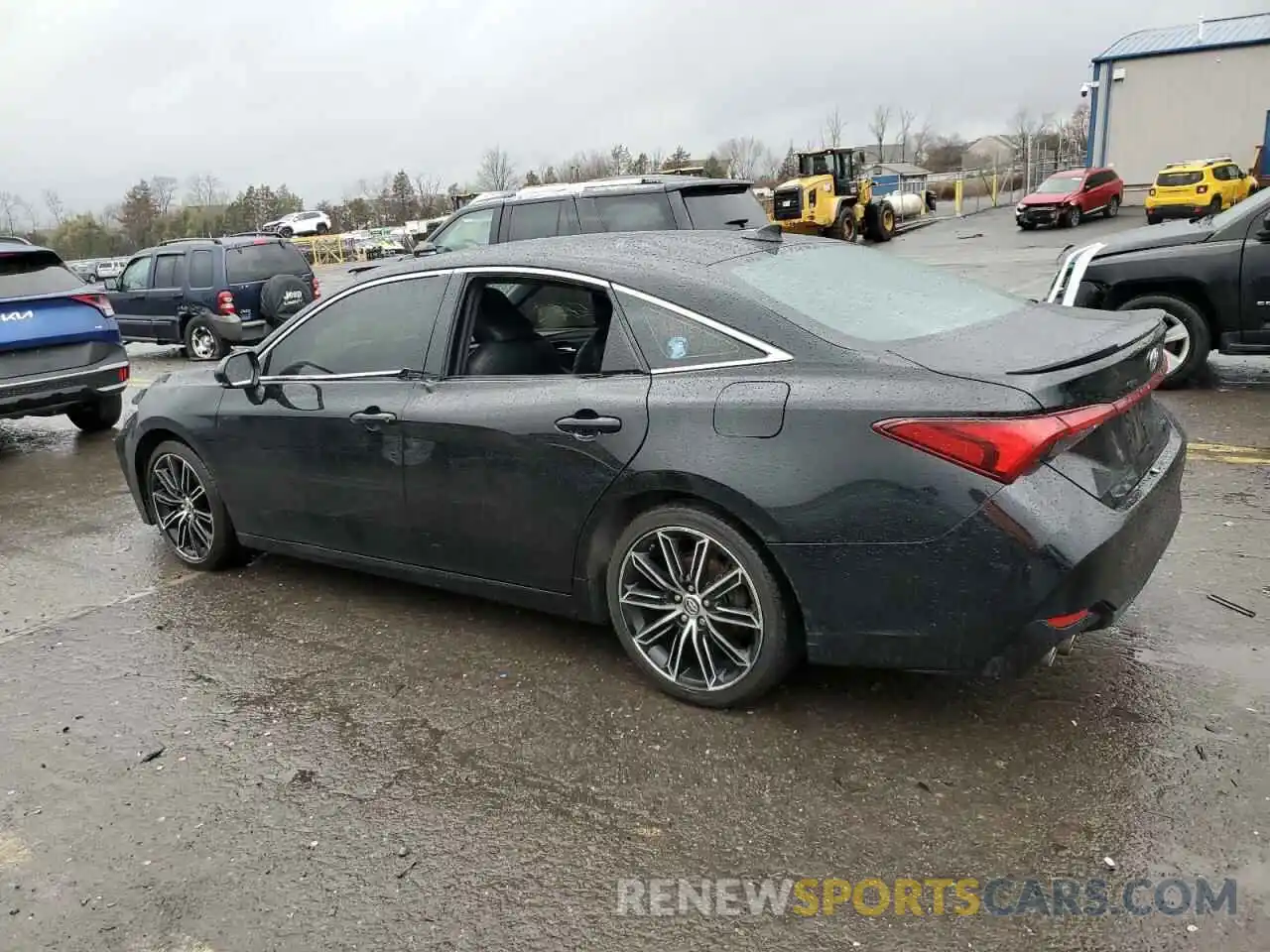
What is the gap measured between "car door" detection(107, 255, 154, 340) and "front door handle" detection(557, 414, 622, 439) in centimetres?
1334

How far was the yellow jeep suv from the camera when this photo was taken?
91.9 feet

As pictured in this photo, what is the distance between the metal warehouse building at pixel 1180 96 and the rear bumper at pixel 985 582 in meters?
40.8

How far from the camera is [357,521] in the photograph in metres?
4.32

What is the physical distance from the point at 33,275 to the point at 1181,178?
29489 mm

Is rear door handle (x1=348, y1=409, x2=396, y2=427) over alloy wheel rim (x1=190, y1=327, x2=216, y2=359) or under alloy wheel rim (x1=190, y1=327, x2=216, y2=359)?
over

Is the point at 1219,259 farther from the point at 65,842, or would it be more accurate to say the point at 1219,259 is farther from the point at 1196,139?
the point at 1196,139

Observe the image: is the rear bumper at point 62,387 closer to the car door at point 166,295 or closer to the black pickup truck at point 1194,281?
the car door at point 166,295

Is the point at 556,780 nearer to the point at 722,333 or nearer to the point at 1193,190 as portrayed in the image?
the point at 722,333

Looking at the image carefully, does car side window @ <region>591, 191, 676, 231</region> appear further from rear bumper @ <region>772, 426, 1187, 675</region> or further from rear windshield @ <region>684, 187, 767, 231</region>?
rear bumper @ <region>772, 426, 1187, 675</region>

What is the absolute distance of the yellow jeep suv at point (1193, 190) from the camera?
2800cm

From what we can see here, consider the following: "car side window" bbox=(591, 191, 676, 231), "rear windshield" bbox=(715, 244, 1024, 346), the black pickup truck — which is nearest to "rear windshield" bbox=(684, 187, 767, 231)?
"car side window" bbox=(591, 191, 676, 231)

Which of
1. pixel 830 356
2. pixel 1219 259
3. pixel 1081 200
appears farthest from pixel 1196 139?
pixel 830 356

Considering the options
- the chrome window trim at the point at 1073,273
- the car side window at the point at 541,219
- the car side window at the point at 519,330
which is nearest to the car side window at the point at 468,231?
the car side window at the point at 541,219

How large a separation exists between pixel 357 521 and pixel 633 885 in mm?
2234
